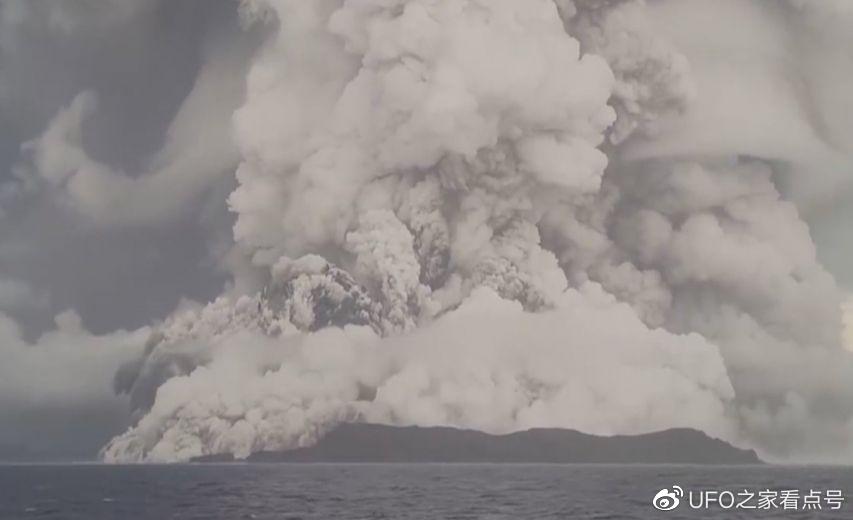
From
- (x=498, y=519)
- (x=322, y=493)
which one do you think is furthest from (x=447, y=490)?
(x=498, y=519)

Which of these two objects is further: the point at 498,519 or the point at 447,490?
the point at 447,490

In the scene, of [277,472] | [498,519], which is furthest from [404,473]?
[498,519]

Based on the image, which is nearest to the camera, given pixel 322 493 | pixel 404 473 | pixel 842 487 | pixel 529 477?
pixel 322 493

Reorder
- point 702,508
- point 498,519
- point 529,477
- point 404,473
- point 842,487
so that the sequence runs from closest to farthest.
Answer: point 498,519
point 702,508
point 842,487
point 529,477
point 404,473

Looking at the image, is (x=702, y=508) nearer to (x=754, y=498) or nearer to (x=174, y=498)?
(x=754, y=498)

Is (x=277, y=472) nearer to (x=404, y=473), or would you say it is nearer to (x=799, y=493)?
(x=404, y=473)

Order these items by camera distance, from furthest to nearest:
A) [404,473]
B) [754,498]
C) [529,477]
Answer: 1. [404,473]
2. [529,477]
3. [754,498]
